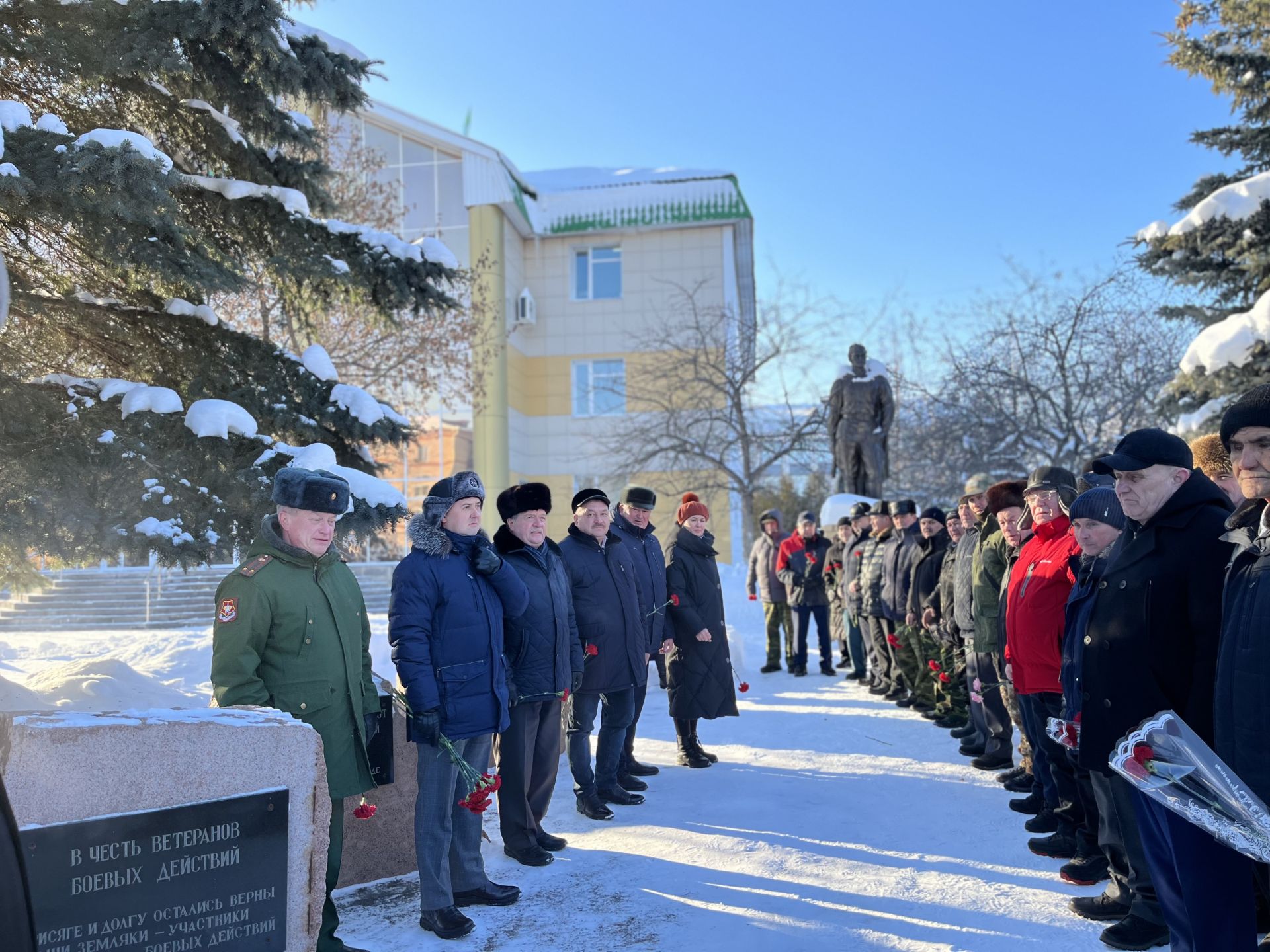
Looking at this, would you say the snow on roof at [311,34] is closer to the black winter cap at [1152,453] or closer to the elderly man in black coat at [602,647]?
the elderly man in black coat at [602,647]

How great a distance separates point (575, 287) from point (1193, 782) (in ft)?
89.3

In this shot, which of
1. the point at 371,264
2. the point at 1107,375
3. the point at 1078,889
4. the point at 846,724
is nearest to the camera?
the point at 1078,889

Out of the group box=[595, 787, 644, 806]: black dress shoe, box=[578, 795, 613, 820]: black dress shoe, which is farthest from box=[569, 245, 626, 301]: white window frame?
box=[578, 795, 613, 820]: black dress shoe

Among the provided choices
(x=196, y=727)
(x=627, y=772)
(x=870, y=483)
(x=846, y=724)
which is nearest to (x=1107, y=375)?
(x=870, y=483)

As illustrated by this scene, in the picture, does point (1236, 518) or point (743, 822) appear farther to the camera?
point (743, 822)

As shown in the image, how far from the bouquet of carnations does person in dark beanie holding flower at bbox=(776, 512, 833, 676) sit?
362 inches

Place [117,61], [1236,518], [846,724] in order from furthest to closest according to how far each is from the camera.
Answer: [846,724], [117,61], [1236,518]

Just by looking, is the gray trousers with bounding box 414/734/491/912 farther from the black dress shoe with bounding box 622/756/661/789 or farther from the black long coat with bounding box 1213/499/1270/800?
the black long coat with bounding box 1213/499/1270/800

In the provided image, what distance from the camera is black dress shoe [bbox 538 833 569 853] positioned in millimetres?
5363

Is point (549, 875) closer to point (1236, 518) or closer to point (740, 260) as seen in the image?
point (1236, 518)

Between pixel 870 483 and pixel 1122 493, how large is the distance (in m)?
10.7

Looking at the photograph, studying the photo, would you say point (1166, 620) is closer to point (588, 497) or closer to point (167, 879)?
point (167, 879)

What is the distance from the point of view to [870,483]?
46.7 ft

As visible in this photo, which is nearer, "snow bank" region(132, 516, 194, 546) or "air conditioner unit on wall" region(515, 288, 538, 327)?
"snow bank" region(132, 516, 194, 546)
